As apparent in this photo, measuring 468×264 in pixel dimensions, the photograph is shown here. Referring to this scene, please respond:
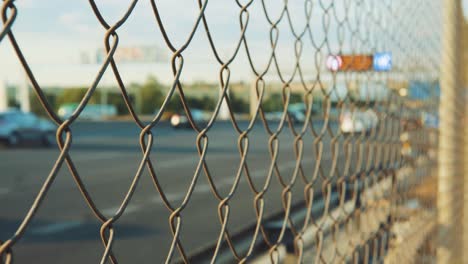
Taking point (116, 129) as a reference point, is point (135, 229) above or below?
above

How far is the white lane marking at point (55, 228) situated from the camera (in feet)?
25.3

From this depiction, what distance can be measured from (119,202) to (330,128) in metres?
8.31

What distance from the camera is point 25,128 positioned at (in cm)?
2236

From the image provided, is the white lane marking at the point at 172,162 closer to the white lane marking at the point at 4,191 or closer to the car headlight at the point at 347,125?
the white lane marking at the point at 4,191

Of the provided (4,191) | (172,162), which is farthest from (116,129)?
(4,191)

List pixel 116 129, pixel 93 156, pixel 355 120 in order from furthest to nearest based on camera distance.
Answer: pixel 116 129 → pixel 93 156 → pixel 355 120

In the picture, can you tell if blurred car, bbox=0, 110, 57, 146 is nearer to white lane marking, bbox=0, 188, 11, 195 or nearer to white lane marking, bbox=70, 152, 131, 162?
white lane marking, bbox=70, 152, 131, 162

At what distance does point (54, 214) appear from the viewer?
29.0ft

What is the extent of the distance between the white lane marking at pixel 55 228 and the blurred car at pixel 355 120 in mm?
5833

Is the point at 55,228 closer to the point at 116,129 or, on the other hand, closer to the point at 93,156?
the point at 93,156

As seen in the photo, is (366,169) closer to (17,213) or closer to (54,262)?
(54,262)

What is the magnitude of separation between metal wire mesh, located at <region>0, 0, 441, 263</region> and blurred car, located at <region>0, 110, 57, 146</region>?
64.0 feet

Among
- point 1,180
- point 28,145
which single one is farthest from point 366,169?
point 28,145

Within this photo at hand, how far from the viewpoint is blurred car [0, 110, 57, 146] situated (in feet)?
71.3
